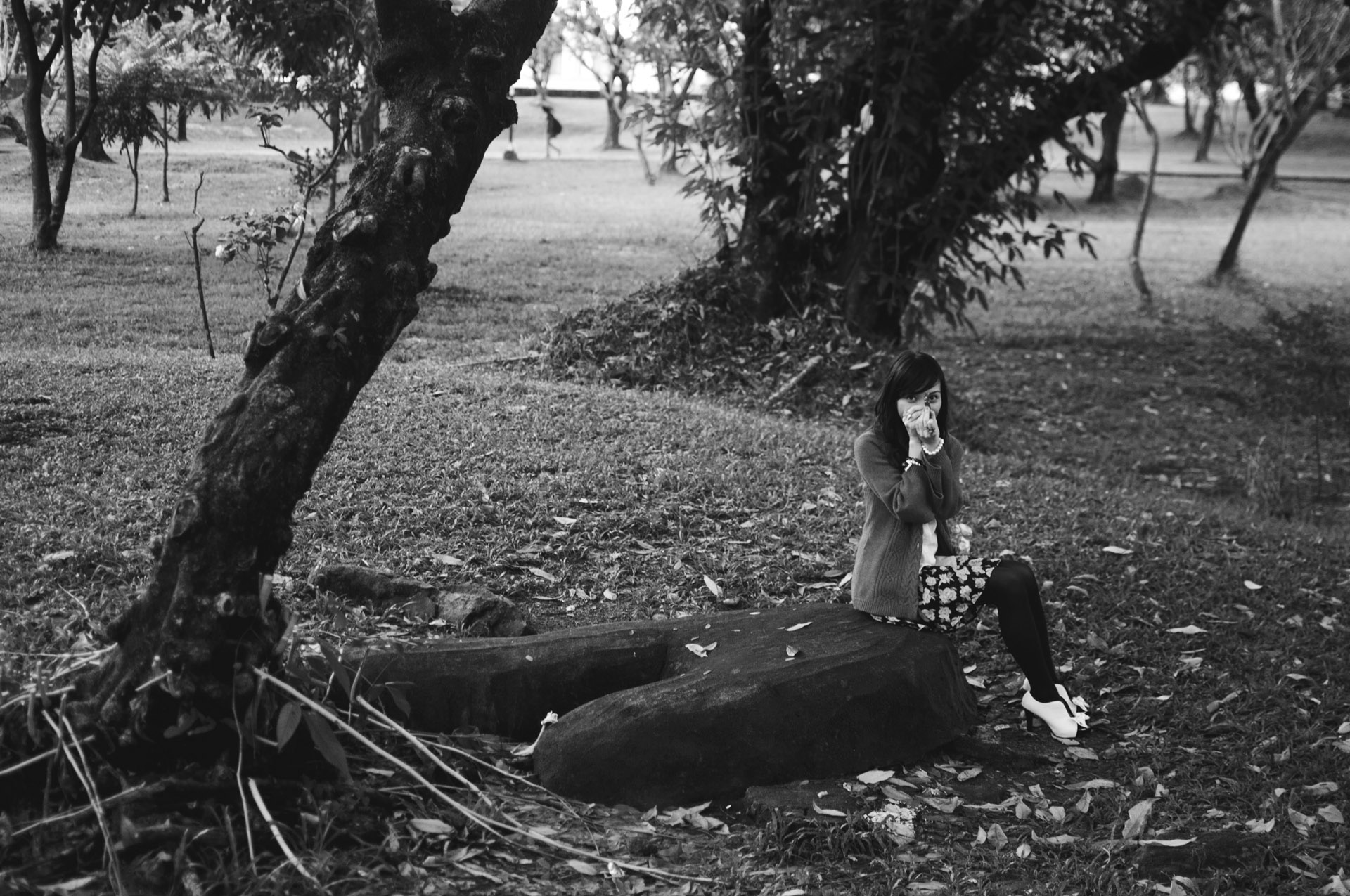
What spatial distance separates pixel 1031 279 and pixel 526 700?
1428 centimetres

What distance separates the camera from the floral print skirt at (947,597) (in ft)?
14.2

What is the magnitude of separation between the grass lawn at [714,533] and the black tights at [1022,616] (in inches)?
→ 10.3

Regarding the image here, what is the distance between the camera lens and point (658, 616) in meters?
5.31

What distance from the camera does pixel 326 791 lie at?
10.7ft

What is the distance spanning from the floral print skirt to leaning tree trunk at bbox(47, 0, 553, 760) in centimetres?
194

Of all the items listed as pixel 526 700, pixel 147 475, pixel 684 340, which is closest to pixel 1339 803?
pixel 526 700

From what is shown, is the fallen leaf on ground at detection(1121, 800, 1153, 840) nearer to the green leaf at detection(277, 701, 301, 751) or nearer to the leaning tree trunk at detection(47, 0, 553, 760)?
the green leaf at detection(277, 701, 301, 751)

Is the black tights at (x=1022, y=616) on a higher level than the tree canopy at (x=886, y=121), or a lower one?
lower

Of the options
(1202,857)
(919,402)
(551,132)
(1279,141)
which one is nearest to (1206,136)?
(551,132)

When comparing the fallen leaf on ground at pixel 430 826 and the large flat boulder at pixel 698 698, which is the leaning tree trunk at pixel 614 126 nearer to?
the large flat boulder at pixel 698 698

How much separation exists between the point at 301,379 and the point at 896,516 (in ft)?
6.54

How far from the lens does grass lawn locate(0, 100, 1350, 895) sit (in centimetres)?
342

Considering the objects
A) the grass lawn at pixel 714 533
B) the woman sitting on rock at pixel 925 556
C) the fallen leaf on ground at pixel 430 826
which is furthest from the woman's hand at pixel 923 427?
the fallen leaf on ground at pixel 430 826

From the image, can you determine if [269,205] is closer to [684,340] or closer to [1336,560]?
[684,340]
